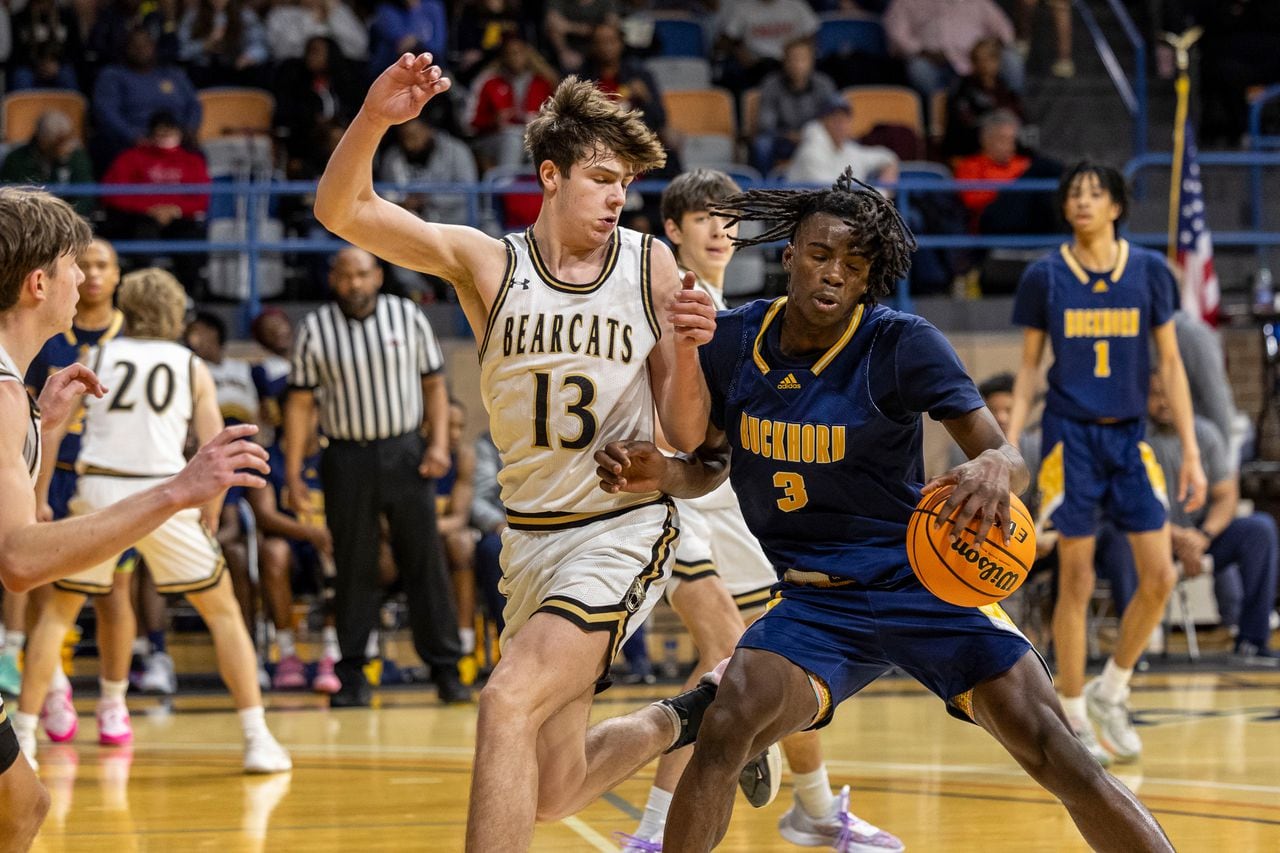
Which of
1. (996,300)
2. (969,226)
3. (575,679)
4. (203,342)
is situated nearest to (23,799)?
(575,679)

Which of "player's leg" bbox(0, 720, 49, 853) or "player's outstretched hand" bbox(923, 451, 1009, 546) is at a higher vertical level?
"player's outstretched hand" bbox(923, 451, 1009, 546)

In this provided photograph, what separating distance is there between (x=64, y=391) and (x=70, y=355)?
469 centimetres

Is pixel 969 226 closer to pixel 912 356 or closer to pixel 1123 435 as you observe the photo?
pixel 1123 435

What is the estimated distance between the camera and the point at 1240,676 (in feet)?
31.6

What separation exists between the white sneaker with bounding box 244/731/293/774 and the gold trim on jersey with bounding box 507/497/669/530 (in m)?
3.09

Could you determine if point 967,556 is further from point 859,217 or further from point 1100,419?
point 1100,419

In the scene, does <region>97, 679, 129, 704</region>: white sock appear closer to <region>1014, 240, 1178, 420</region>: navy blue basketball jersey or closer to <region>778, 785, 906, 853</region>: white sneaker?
<region>778, 785, 906, 853</region>: white sneaker

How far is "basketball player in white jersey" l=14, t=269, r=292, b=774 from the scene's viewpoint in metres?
7.26

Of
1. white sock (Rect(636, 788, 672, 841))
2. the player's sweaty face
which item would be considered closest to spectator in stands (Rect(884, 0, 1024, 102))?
white sock (Rect(636, 788, 672, 841))

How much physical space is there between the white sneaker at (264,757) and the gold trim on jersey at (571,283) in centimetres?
338

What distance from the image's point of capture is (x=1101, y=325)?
7383mm

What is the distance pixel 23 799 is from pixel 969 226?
33.8 feet

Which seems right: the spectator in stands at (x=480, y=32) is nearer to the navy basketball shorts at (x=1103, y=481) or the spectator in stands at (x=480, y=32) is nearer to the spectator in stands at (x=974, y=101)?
the spectator in stands at (x=974, y=101)

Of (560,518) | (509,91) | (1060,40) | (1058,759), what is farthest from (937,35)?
(1058,759)
